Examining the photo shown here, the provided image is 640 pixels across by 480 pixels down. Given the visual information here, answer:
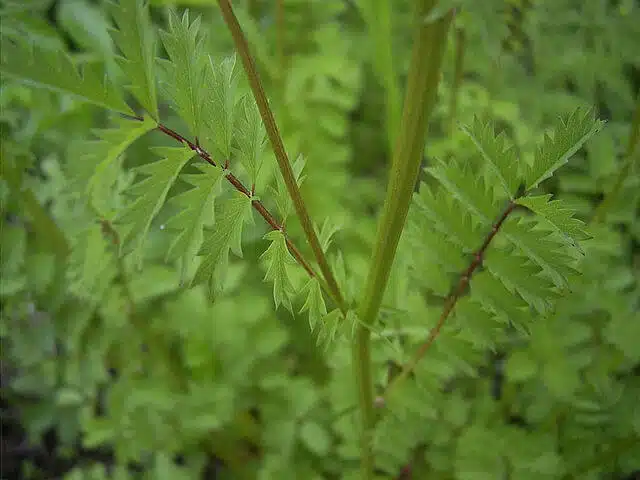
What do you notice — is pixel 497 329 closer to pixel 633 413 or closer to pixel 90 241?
pixel 633 413

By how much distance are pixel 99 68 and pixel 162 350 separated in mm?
532

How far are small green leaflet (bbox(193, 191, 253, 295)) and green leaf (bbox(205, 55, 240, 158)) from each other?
5cm

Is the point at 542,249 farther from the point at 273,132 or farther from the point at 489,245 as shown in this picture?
the point at 273,132

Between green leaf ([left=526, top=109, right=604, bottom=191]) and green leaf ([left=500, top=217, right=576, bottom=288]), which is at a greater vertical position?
green leaf ([left=526, top=109, right=604, bottom=191])

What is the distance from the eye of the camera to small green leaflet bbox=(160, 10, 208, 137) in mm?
524

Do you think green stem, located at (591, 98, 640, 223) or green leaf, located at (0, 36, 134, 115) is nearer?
green leaf, located at (0, 36, 134, 115)

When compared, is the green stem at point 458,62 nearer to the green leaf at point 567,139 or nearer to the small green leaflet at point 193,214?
the green leaf at point 567,139

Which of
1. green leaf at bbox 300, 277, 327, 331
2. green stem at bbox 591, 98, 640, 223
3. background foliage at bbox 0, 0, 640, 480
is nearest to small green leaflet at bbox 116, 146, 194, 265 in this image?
background foliage at bbox 0, 0, 640, 480

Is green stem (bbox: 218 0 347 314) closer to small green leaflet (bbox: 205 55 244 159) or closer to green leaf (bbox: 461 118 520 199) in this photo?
small green leaflet (bbox: 205 55 244 159)

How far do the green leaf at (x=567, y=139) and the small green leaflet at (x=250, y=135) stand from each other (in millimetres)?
263

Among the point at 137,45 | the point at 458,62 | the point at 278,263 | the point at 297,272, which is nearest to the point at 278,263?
the point at 278,263

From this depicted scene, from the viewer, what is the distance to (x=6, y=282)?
37.4 inches

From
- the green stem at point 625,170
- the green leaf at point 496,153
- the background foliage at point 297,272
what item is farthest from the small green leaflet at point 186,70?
the green stem at point 625,170

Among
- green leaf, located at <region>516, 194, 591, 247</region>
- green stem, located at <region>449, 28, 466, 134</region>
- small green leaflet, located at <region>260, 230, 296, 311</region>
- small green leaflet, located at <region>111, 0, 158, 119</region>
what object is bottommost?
small green leaflet, located at <region>260, 230, 296, 311</region>
